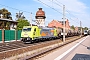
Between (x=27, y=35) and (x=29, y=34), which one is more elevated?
(x=29, y=34)

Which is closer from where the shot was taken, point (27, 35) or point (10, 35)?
point (27, 35)

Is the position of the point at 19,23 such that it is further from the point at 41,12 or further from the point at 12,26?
the point at 41,12

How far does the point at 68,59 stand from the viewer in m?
13.1

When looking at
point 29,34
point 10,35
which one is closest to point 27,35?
point 29,34

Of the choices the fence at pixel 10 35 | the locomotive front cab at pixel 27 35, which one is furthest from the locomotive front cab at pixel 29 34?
the fence at pixel 10 35

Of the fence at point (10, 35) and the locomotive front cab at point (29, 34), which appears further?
the fence at point (10, 35)

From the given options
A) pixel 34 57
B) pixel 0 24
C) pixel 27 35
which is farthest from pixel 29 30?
pixel 0 24

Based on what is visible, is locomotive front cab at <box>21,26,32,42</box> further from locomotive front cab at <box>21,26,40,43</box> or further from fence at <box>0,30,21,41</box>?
fence at <box>0,30,21,41</box>

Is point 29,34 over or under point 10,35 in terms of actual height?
over

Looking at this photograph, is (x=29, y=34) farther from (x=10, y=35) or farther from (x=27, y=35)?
(x=10, y=35)

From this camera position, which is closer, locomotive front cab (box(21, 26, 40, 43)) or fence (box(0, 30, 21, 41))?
locomotive front cab (box(21, 26, 40, 43))

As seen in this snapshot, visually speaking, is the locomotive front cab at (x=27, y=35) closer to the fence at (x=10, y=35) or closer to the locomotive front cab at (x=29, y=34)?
the locomotive front cab at (x=29, y=34)

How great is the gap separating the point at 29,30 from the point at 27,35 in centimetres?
110

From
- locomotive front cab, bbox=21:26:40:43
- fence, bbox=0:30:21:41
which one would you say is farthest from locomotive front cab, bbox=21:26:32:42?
fence, bbox=0:30:21:41
